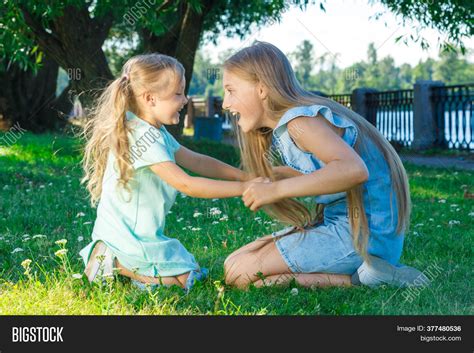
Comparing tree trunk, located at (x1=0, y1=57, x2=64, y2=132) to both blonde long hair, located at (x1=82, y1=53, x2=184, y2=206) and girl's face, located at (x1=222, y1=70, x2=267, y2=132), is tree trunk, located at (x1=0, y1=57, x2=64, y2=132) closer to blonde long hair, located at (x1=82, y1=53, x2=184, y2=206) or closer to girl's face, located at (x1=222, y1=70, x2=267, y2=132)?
blonde long hair, located at (x1=82, y1=53, x2=184, y2=206)

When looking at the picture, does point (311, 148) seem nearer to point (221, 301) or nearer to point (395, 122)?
point (221, 301)

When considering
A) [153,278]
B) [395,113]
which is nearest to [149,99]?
[153,278]

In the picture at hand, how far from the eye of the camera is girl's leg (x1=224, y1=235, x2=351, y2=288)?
4.39 metres

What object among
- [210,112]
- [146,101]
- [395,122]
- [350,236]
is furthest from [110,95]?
[210,112]

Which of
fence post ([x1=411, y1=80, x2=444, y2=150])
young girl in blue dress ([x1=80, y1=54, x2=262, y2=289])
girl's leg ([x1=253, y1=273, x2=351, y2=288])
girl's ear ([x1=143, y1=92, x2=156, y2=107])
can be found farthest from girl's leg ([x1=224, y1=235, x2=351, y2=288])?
fence post ([x1=411, y1=80, x2=444, y2=150])

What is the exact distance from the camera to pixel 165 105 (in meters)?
4.33

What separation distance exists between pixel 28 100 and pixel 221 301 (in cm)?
1995

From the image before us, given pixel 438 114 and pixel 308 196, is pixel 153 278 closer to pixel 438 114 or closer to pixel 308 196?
pixel 308 196

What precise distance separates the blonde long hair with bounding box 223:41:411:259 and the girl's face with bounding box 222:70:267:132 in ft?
0.12

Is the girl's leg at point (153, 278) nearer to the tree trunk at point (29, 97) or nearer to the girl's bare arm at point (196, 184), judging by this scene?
the girl's bare arm at point (196, 184)

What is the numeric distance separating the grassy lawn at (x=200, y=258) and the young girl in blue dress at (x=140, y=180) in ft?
0.54

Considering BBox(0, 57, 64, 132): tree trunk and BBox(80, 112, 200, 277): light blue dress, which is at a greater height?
BBox(0, 57, 64, 132): tree trunk

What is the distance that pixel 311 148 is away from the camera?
3.93 metres

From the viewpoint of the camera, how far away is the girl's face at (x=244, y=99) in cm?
420
